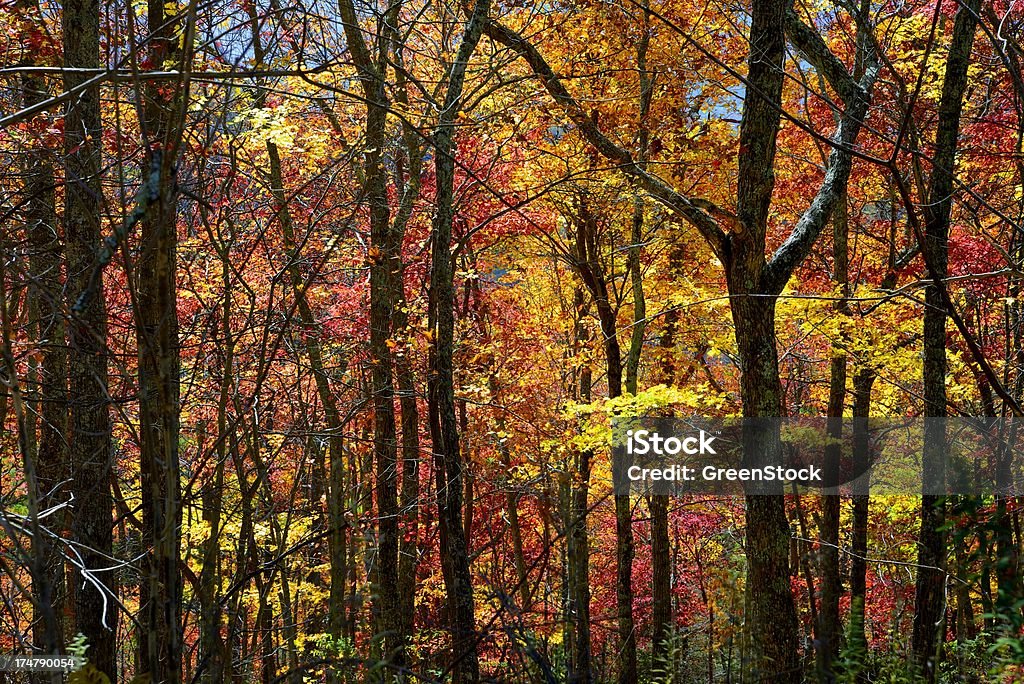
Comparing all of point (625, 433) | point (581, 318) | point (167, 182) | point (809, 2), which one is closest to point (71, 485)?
point (167, 182)

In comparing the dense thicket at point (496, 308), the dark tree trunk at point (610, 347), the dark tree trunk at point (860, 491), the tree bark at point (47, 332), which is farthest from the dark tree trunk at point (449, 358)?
the dark tree trunk at point (860, 491)

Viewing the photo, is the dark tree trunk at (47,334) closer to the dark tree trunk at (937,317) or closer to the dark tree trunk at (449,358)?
the dark tree trunk at (449,358)

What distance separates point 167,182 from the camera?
163 centimetres

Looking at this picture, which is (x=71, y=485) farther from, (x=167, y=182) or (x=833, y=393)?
(x=833, y=393)

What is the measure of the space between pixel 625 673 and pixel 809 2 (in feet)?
30.3

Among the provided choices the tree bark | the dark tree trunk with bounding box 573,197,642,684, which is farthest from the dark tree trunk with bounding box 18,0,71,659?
the dark tree trunk with bounding box 573,197,642,684

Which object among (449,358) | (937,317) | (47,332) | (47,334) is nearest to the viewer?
(47,332)

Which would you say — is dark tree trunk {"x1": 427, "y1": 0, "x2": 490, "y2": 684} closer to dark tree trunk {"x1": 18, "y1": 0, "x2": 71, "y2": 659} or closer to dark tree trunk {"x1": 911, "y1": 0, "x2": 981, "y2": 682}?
dark tree trunk {"x1": 18, "y1": 0, "x2": 71, "y2": 659}

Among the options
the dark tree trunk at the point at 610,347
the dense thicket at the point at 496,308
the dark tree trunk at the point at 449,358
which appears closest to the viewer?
the dense thicket at the point at 496,308

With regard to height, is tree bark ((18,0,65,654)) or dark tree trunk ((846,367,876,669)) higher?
tree bark ((18,0,65,654))

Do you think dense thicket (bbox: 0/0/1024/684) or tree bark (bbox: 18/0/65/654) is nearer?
dense thicket (bbox: 0/0/1024/684)

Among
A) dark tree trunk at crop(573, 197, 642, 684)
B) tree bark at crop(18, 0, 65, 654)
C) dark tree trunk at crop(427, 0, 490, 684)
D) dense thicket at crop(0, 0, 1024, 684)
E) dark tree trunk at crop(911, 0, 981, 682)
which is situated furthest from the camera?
dark tree trunk at crop(573, 197, 642, 684)

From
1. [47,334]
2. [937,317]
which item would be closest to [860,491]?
[937,317]

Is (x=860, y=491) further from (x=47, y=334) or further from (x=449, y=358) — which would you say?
(x=47, y=334)
